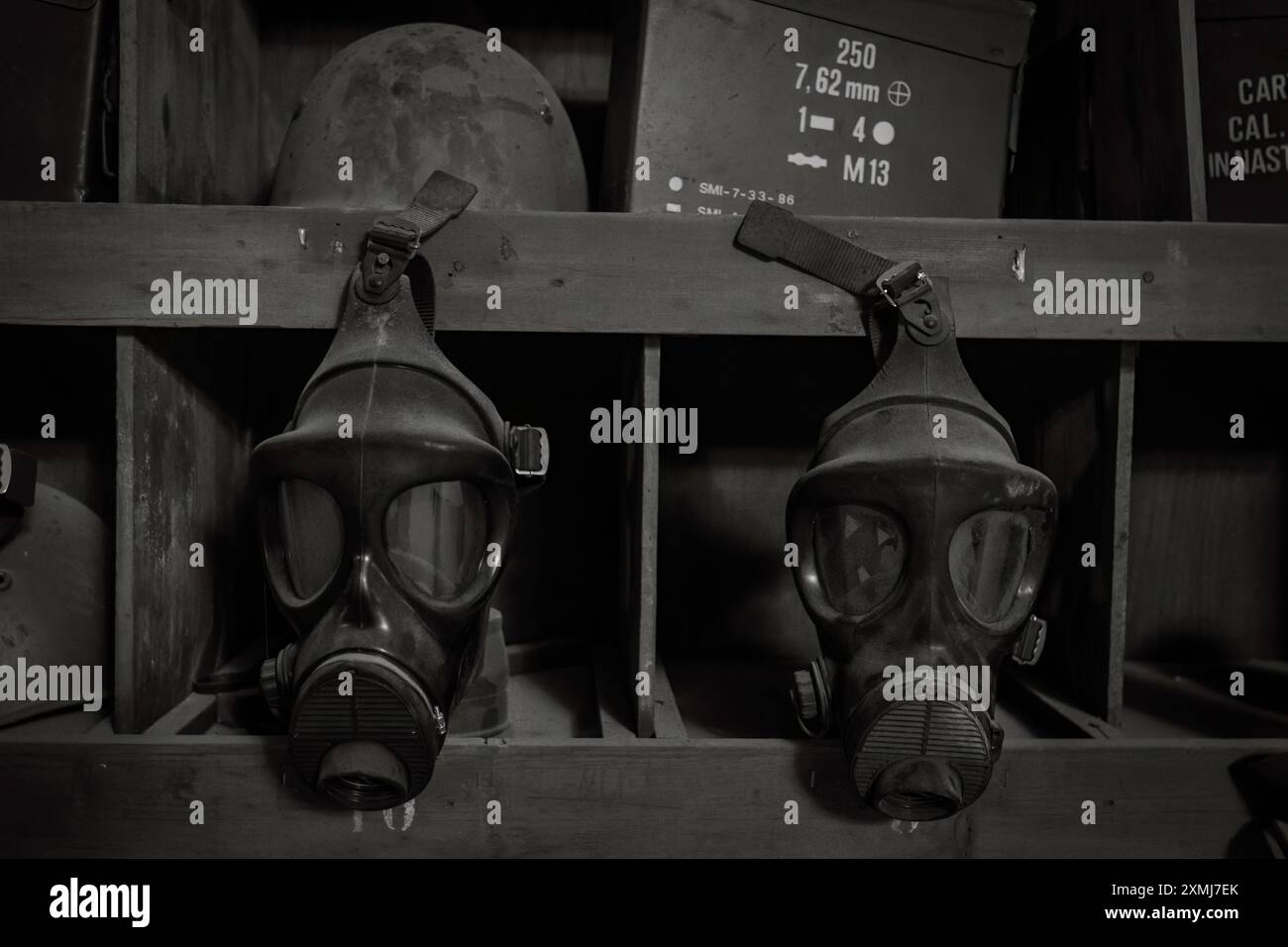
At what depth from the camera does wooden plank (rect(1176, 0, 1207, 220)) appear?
4.15 feet

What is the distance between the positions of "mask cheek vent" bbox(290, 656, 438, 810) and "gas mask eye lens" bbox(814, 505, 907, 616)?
0.47 meters

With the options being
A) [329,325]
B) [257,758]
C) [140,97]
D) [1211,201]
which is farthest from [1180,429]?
[140,97]

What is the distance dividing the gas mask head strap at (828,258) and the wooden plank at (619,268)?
17mm

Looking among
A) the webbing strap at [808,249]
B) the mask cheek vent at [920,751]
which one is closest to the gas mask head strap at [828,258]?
the webbing strap at [808,249]

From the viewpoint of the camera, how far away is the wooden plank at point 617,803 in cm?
115

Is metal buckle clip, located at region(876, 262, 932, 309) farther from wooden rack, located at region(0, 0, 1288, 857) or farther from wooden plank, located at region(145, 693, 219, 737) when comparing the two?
wooden plank, located at region(145, 693, 219, 737)

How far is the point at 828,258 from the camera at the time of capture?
1.17 m

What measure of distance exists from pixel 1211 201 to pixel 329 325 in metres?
1.25

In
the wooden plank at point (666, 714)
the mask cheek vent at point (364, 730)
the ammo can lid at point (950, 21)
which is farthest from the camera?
the ammo can lid at point (950, 21)

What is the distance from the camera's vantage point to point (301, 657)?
104 centimetres

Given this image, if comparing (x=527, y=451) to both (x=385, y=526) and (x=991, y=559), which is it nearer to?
(x=385, y=526)

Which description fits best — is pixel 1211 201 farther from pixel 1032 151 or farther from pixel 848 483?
pixel 848 483

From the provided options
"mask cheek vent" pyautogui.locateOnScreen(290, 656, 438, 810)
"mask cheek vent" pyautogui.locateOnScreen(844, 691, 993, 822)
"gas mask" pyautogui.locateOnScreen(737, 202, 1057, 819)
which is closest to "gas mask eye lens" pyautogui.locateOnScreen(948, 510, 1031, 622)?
"gas mask" pyautogui.locateOnScreen(737, 202, 1057, 819)

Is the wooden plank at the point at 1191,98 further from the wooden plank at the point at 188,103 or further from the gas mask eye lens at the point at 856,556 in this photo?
the wooden plank at the point at 188,103
